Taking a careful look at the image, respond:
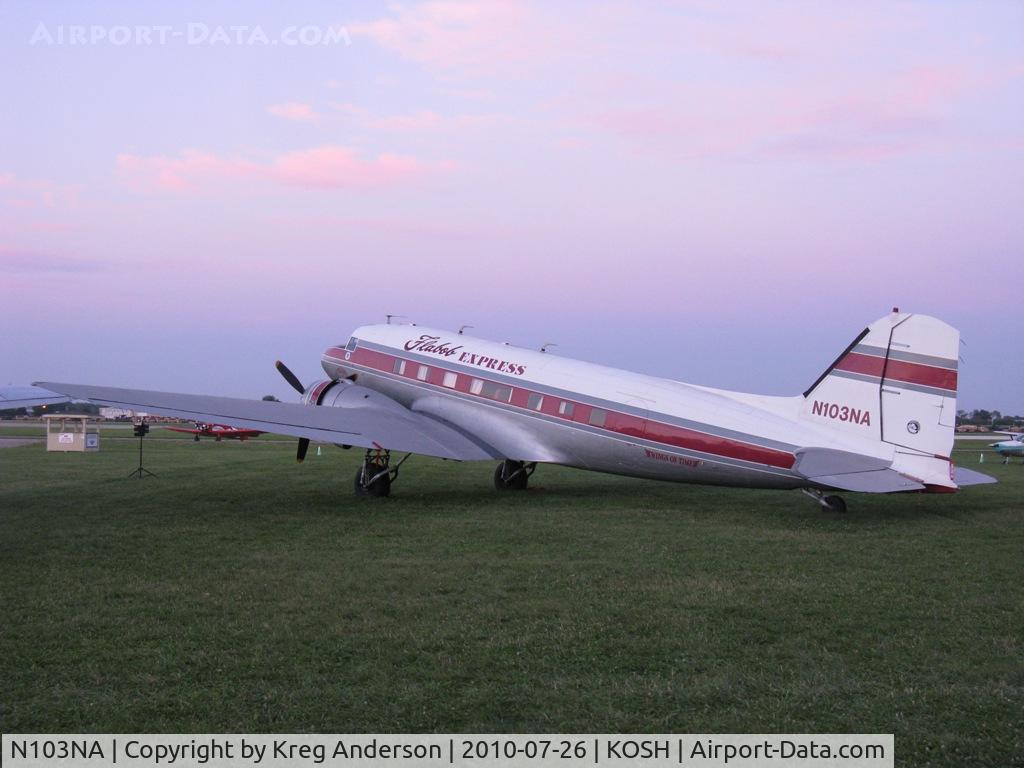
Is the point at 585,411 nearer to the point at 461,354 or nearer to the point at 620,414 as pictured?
the point at 620,414

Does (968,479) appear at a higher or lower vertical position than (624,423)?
lower

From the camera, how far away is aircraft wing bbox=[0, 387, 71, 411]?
18391 millimetres

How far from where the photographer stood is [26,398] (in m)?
19.5

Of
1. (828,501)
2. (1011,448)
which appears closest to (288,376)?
(828,501)

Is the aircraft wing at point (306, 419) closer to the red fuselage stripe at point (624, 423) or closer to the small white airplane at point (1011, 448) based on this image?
the red fuselage stripe at point (624, 423)

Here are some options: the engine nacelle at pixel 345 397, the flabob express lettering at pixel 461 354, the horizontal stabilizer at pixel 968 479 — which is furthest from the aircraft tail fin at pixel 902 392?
the engine nacelle at pixel 345 397

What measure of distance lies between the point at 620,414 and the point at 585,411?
93 cm

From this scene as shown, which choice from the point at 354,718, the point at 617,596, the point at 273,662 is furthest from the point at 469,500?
the point at 354,718

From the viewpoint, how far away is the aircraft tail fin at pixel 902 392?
48.5 ft

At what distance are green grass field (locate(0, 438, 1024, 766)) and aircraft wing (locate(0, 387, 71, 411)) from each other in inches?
98.7
